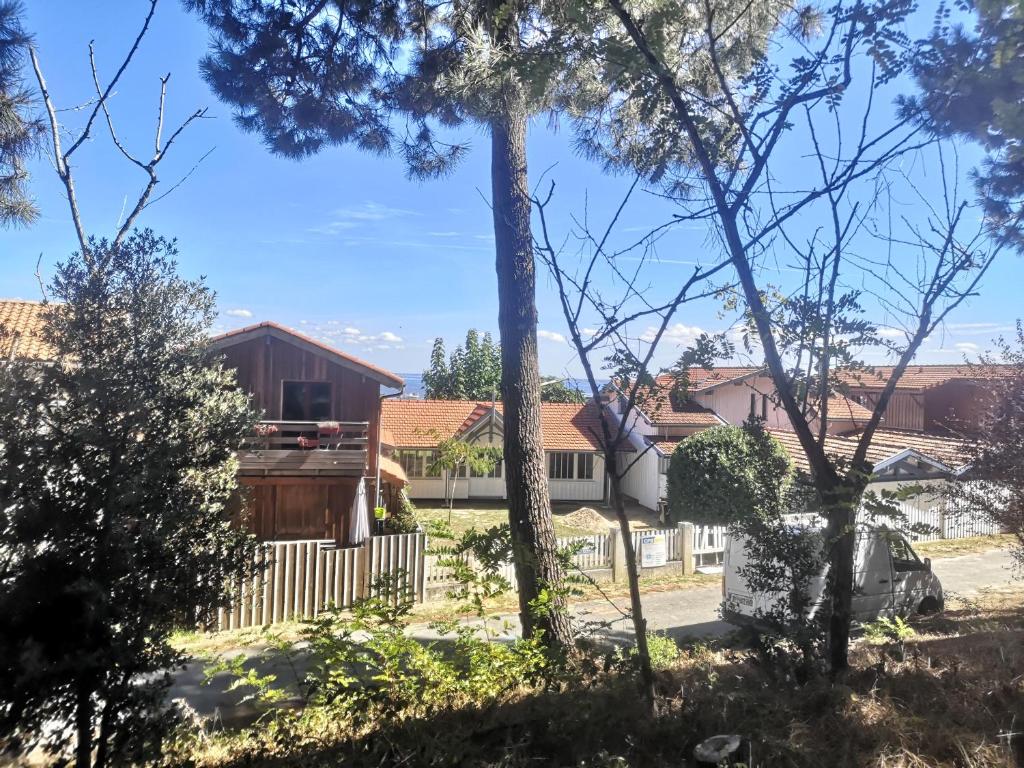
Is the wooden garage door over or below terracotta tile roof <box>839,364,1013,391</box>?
below

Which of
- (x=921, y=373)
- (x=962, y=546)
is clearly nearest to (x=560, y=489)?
(x=962, y=546)

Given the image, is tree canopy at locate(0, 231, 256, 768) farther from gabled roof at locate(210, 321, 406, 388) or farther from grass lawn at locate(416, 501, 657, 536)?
grass lawn at locate(416, 501, 657, 536)

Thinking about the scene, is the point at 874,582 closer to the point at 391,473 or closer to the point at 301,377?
the point at 391,473

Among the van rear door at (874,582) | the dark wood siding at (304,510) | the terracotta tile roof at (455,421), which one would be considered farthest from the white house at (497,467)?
the van rear door at (874,582)

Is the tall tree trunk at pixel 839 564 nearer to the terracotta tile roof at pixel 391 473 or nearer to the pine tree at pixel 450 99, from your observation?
the pine tree at pixel 450 99

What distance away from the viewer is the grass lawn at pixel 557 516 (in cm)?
1848

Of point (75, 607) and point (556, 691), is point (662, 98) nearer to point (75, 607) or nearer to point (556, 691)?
point (556, 691)

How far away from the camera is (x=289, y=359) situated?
605 inches

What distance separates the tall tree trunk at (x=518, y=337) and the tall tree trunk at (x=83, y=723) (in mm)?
3925

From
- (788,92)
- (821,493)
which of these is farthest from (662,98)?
(821,493)

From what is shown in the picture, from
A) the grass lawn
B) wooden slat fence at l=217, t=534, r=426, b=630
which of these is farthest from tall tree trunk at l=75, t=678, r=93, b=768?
the grass lawn

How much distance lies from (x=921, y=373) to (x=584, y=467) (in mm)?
13049

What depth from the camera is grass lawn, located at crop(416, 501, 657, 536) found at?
1848 cm

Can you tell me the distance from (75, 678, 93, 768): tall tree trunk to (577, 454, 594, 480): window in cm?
2107
